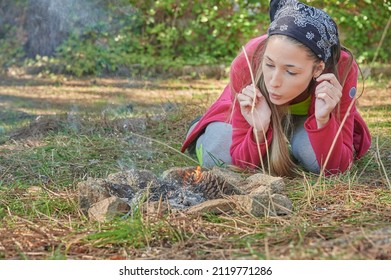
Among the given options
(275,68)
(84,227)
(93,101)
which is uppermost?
(275,68)

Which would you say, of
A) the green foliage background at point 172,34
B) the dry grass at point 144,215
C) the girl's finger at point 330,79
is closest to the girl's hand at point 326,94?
the girl's finger at point 330,79

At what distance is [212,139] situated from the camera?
3.50 m

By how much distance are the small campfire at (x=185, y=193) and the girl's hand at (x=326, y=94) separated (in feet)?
1.45

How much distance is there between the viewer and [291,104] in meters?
3.20

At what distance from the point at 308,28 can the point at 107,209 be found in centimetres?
111

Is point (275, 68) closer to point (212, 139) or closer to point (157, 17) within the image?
point (212, 139)

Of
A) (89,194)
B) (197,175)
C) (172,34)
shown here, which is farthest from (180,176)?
(172,34)

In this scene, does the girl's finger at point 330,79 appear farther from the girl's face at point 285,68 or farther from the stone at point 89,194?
the stone at point 89,194

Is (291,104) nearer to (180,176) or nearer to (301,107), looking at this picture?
(301,107)

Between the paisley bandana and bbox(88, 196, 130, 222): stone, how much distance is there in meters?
0.97

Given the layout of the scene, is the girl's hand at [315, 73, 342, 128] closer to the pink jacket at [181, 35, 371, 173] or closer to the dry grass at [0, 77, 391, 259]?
the pink jacket at [181, 35, 371, 173]

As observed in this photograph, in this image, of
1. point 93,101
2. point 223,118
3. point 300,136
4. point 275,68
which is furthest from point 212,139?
point 93,101

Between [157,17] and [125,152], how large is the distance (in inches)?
192

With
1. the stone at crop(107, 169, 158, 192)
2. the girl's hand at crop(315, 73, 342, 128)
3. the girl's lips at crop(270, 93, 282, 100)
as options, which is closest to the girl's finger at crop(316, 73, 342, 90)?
the girl's hand at crop(315, 73, 342, 128)
